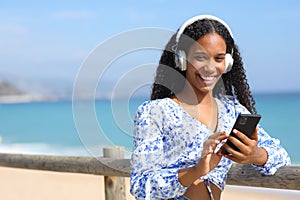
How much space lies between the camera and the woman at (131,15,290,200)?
1845mm

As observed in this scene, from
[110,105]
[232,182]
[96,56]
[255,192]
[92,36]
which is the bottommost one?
[255,192]

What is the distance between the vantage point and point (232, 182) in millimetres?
2740

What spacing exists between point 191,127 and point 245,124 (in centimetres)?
22

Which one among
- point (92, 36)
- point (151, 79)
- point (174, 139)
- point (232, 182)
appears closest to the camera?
point (174, 139)

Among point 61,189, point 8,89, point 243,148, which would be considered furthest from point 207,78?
point 8,89

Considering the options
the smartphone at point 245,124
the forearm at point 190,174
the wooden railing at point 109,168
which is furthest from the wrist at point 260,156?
the wooden railing at point 109,168

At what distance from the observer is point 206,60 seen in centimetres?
195

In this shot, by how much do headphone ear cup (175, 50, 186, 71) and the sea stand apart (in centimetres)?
21

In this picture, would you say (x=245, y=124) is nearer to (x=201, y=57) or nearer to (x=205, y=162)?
(x=205, y=162)

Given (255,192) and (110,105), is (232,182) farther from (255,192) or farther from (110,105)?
(255,192)

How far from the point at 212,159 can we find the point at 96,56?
47 cm

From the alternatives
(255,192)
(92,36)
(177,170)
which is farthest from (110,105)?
(92,36)

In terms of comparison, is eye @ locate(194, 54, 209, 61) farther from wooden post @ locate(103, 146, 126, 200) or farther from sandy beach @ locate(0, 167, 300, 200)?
sandy beach @ locate(0, 167, 300, 200)

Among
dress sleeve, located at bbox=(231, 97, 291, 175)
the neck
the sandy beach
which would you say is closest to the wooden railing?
dress sleeve, located at bbox=(231, 97, 291, 175)
